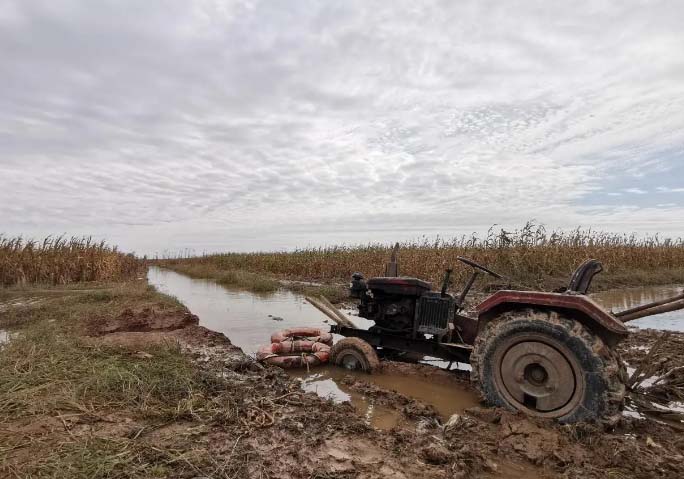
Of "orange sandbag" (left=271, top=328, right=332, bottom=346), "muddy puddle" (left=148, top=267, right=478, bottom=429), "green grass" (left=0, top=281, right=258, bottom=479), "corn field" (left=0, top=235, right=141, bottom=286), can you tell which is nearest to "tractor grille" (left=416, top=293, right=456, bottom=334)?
"muddy puddle" (left=148, top=267, right=478, bottom=429)

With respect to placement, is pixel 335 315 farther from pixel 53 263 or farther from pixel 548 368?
pixel 53 263

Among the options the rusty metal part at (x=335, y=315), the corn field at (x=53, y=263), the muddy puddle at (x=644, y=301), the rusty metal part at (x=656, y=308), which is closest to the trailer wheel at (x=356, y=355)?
the rusty metal part at (x=335, y=315)

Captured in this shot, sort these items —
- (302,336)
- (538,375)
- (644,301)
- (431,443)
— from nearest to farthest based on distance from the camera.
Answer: (431,443) → (538,375) → (302,336) → (644,301)

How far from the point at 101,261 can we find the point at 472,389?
15.9m

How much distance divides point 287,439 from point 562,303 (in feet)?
8.73

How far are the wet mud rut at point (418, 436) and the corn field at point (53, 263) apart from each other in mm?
13102

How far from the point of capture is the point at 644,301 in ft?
35.2

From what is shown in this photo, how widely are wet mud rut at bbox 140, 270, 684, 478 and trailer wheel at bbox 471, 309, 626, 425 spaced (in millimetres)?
180

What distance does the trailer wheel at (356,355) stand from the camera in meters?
5.21

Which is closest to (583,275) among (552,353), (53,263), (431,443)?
(552,353)

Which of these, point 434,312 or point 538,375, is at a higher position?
point 434,312

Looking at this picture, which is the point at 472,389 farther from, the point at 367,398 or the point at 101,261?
the point at 101,261

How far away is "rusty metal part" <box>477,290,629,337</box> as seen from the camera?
3480 millimetres

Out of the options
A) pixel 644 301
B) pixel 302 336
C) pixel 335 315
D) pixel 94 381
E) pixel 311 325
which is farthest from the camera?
pixel 644 301
